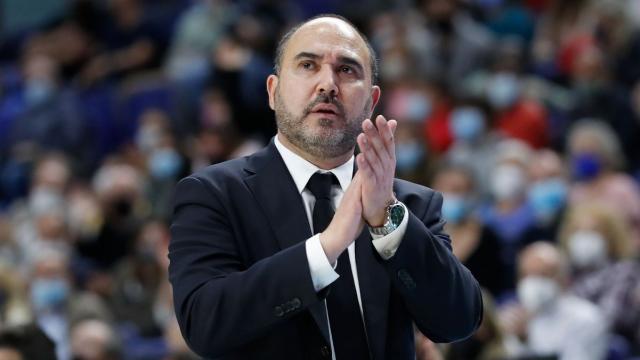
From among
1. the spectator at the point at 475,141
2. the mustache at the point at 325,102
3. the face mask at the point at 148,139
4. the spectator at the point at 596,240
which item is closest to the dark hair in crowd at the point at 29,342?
the mustache at the point at 325,102

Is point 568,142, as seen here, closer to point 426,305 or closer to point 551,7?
point 551,7

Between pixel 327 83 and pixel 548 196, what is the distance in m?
5.10

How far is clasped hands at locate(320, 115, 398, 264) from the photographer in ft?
8.50

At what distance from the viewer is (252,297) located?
260 centimetres

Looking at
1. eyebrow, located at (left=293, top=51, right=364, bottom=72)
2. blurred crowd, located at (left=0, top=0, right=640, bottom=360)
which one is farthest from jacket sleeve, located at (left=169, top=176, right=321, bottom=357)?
blurred crowd, located at (left=0, top=0, right=640, bottom=360)

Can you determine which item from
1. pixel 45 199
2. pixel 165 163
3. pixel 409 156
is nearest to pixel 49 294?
pixel 165 163

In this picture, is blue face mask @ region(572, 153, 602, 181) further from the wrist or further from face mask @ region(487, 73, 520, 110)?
the wrist

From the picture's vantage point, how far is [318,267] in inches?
103

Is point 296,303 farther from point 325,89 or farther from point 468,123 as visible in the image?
point 468,123

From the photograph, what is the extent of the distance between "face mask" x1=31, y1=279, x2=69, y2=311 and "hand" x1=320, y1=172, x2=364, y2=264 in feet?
17.6

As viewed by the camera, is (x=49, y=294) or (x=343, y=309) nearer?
(x=343, y=309)

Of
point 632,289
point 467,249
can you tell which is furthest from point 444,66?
point 632,289

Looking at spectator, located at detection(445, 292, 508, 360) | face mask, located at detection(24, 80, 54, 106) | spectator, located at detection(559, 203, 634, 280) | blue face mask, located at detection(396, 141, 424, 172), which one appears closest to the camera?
spectator, located at detection(445, 292, 508, 360)

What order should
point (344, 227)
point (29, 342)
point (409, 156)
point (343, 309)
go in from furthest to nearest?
point (409, 156)
point (29, 342)
point (343, 309)
point (344, 227)
